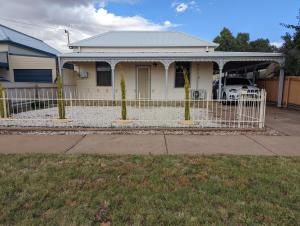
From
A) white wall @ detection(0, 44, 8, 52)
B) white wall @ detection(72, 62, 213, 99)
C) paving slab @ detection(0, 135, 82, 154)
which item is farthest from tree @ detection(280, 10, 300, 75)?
white wall @ detection(0, 44, 8, 52)

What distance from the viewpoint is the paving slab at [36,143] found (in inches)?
206

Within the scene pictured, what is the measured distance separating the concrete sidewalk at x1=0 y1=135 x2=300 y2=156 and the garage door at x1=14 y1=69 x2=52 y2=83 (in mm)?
14189

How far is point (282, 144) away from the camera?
19.1 ft

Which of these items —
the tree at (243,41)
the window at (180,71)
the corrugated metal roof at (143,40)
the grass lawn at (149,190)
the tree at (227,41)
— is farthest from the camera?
the tree at (243,41)

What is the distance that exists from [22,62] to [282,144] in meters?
19.1

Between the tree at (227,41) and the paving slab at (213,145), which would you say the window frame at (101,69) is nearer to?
the paving slab at (213,145)

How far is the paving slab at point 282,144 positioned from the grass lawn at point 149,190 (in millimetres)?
550

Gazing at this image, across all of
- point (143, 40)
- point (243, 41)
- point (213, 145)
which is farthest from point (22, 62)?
point (243, 41)

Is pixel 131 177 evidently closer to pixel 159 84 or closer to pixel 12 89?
pixel 12 89

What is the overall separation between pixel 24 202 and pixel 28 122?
6.02 meters

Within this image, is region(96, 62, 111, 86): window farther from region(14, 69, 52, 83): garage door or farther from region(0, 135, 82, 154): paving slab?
region(0, 135, 82, 154): paving slab

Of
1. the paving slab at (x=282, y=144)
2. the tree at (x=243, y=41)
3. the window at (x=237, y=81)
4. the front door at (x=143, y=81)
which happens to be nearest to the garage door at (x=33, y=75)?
the front door at (x=143, y=81)

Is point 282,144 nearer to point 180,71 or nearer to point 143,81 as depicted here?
point 180,71

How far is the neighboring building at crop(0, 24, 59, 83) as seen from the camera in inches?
687
